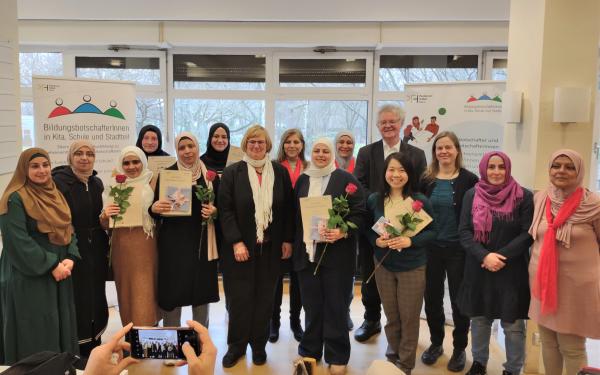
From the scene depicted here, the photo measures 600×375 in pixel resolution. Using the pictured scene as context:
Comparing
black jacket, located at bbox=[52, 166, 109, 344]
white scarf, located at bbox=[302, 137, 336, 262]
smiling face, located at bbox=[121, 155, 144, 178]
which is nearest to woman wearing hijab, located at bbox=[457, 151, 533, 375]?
white scarf, located at bbox=[302, 137, 336, 262]

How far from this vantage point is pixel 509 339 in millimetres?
2869

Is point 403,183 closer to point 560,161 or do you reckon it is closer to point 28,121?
point 560,161

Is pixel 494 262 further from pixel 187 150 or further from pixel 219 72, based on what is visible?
pixel 219 72

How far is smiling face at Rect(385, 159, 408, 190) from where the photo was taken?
287cm

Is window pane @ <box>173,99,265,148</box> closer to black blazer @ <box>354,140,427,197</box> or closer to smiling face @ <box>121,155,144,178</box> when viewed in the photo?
black blazer @ <box>354,140,427,197</box>

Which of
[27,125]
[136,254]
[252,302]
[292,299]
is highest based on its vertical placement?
[27,125]

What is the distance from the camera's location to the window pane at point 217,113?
6.30m

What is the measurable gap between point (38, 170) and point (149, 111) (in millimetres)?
3886

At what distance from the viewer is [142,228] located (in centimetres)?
303

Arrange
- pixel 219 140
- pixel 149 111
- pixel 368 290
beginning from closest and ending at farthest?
pixel 219 140 → pixel 368 290 → pixel 149 111

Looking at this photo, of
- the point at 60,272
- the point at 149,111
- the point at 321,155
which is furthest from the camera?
the point at 149,111

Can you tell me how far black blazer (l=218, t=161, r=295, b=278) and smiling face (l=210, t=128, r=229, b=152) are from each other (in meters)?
0.48

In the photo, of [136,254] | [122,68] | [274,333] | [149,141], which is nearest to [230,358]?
[274,333]

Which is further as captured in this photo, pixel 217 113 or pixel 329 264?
pixel 217 113
